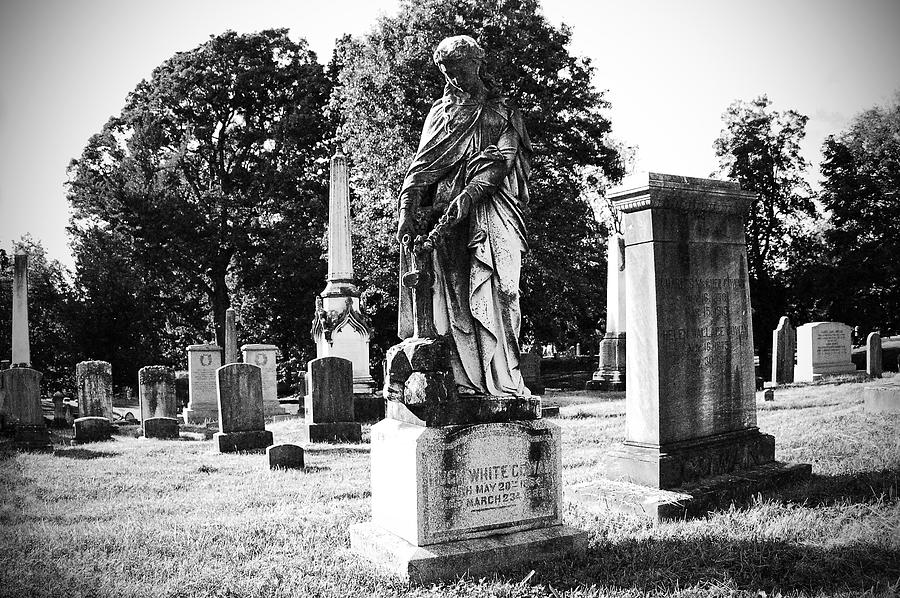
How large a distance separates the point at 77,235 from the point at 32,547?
1048 inches

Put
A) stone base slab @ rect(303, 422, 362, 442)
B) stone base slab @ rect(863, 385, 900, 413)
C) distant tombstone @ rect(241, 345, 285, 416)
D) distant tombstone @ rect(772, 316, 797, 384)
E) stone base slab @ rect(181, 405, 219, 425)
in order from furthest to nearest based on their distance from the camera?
1. distant tombstone @ rect(241, 345, 285, 416)
2. distant tombstone @ rect(772, 316, 797, 384)
3. stone base slab @ rect(181, 405, 219, 425)
4. stone base slab @ rect(303, 422, 362, 442)
5. stone base slab @ rect(863, 385, 900, 413)

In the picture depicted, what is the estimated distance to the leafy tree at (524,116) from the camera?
70.3ft

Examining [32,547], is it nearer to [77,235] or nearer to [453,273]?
[453,273]

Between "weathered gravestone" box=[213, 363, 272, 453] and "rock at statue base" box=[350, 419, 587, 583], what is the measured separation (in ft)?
21.5

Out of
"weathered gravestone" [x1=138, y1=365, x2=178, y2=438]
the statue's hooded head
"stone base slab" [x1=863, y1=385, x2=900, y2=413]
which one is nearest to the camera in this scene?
the statue's hooded head

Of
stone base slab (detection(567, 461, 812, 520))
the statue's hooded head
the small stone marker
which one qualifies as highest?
the statue's hooded head

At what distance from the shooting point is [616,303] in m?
20.4

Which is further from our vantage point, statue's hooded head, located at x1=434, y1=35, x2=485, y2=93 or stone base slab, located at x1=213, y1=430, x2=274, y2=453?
stone base slab, located at x1=213, y1=430, x2=274, y2=453

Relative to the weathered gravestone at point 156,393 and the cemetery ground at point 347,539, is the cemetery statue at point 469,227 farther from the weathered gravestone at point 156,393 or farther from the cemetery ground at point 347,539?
the weathered gravestone at point 156,393

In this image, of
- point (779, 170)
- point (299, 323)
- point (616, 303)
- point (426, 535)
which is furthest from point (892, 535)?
point (779, 170)

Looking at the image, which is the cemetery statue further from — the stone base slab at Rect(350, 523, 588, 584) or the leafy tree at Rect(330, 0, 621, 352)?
the leafy tree at Rect(330, 0, 621, 352)

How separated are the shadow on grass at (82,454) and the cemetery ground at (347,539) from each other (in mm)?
1755

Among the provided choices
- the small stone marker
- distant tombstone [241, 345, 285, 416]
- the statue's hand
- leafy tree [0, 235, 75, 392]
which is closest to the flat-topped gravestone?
the small stone marker

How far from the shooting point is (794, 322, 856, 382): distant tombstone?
61.0ft
